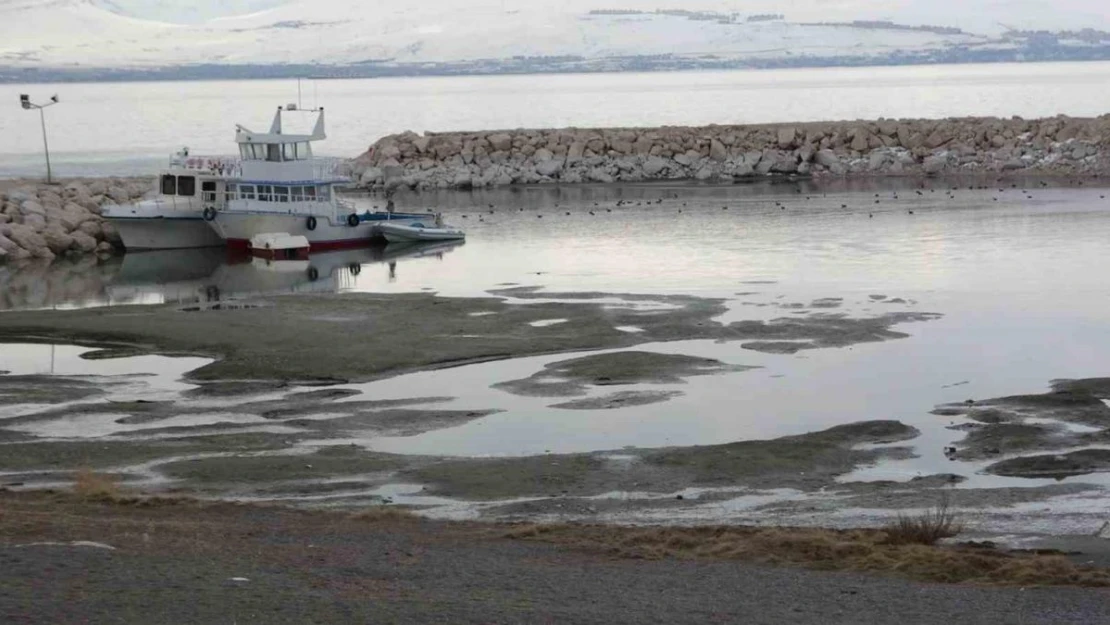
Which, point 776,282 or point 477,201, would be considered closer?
point 776,282

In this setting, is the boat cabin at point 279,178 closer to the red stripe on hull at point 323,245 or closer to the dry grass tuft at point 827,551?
the red stripe on hull at point 323,245

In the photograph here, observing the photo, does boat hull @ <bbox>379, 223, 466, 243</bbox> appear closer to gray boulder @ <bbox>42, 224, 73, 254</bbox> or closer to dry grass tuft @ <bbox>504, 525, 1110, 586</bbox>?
gray boulder @ <bbox>42, 224, 73, 254</bbox>

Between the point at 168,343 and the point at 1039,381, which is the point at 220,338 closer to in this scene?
the point at 168,343

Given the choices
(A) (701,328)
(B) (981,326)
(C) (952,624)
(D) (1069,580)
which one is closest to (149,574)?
(C) (952,624)

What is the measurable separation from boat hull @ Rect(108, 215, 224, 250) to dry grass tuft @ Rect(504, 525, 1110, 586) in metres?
34.2

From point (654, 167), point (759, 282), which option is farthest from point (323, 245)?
point (654, 167)

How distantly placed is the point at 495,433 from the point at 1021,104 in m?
134

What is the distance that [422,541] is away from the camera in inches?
547

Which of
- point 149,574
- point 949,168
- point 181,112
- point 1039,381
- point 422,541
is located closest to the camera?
point 149,574

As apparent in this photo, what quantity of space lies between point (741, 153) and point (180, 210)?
3251 centimetres

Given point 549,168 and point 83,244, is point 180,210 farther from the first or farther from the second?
point 549,168

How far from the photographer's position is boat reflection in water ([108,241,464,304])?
121ft

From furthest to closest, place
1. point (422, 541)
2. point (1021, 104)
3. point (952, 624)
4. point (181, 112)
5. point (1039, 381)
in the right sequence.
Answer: point (181, 112) < point (1021, 104) < point (1039, 381) < point (422, 541) < point (952, 624)

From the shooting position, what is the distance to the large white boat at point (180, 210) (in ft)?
154
